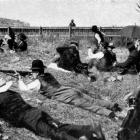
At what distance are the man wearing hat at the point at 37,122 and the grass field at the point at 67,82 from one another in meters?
0.15

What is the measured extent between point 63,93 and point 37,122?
1834mm

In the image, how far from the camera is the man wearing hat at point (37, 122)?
8414mm

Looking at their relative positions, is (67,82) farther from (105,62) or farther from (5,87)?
(5,87)

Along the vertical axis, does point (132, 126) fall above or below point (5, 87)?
below

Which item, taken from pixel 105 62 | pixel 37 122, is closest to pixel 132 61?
pixel 105 62

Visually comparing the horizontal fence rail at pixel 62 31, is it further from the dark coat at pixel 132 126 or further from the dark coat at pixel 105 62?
the dark coat at pixel 132 126

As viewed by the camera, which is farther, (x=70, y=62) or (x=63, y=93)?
(x=70, y=62)

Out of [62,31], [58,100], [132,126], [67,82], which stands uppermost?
[62,31]

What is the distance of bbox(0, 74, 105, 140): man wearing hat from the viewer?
8414mm

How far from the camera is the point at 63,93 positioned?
10859 millimetres

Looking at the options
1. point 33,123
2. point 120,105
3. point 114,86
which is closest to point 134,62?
point 114,86

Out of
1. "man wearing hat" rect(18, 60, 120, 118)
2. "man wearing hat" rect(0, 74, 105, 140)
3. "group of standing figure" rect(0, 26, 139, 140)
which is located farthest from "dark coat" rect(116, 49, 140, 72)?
"man wearing hat" rect(0, 74, 105, 140)

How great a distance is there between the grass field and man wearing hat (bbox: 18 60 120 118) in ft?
0.42

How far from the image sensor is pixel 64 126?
8.83 metres
